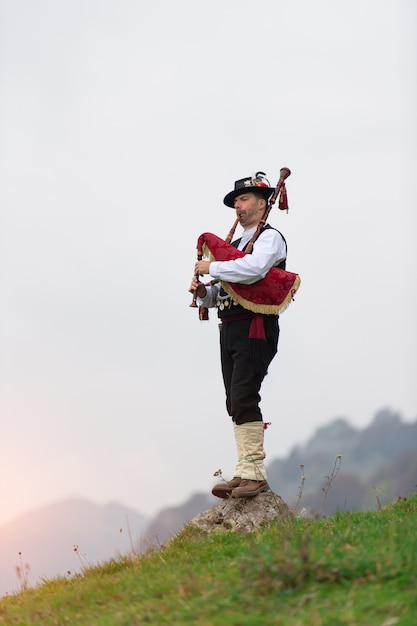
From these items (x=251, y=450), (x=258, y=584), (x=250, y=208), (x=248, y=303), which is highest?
(x=250, y=208)

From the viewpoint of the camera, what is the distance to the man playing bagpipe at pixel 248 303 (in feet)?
25.6

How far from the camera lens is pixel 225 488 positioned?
26.9 feet

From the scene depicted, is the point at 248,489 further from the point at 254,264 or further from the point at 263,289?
the point at 254,264

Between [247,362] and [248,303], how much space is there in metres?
0.56

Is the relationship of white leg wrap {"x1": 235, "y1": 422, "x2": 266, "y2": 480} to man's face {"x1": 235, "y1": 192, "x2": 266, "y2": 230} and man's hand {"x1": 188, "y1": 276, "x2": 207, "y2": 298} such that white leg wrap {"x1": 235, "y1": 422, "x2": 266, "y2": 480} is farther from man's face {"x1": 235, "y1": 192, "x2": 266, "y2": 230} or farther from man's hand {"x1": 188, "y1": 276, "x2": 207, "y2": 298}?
man's face {"x1": 235, "y1": 192, "x2": 266, "y2": 230}

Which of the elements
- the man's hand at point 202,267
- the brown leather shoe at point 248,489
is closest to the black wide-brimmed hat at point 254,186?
the man's hand at point 202,267

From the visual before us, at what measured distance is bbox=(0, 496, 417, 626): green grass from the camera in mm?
4754

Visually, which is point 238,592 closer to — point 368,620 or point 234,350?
point 368,620

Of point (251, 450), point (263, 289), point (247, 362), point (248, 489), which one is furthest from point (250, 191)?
point (248, 489)

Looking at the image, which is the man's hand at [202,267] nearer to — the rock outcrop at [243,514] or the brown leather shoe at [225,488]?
the brown leather shoe at [225,488]

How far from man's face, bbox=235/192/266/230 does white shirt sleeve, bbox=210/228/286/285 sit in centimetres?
43

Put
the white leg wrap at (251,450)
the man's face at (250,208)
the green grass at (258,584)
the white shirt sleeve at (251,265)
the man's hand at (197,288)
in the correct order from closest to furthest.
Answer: the green grass at (258,584)
the white shirt sleeve at (251,265)
the white leg wrap at (251,450)
the man's hand at (197,288)
the man's face at (250,208)

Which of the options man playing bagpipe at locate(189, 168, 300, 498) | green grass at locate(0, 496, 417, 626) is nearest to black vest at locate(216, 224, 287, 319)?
man playing bagpipe at locate(189, 168, 300, 498)

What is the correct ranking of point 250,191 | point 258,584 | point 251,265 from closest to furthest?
point 258,584, point 251,265, point 250,191
